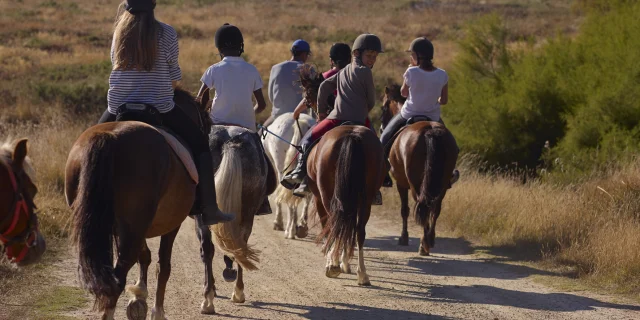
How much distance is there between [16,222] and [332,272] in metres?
4.80

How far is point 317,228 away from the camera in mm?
13680

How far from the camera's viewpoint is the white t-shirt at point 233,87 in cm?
897

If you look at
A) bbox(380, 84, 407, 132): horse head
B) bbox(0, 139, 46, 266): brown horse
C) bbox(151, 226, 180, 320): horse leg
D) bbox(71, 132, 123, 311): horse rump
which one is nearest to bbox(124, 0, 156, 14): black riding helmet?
bbox(71, 132, 123, 311): horse rump

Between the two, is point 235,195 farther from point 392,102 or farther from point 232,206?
point 392,102

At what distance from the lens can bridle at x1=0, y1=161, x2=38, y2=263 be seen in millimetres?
4973

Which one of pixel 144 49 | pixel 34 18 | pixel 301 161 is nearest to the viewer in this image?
pixel 144 49

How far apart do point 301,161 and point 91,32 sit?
42409 millimetres

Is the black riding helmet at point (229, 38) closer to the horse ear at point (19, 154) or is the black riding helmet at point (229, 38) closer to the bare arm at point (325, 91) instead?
the bare arm at point (325, 91)

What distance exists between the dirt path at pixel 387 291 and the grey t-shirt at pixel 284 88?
263 cm

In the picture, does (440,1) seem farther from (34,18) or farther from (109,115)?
(109,115)

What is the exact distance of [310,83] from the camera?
37.7 ft

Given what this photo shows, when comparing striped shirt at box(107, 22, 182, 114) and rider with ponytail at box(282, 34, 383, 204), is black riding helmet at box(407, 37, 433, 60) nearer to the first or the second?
rider with ponytail at box(282, 34, 383, 204)

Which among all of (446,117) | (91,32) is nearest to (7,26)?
(91,32)

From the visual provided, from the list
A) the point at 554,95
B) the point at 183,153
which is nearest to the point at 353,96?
the point at 183,153
